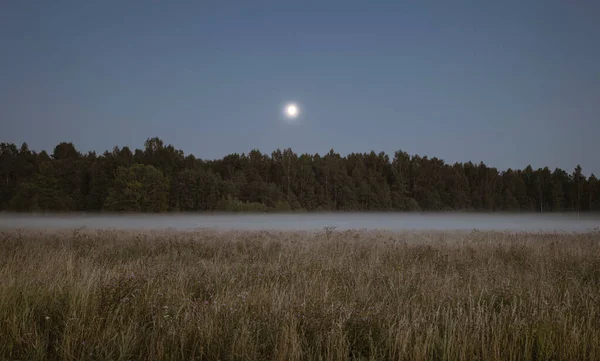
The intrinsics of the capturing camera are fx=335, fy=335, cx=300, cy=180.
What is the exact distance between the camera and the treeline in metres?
61.5

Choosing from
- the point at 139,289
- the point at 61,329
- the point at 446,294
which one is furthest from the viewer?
the point at 446,294

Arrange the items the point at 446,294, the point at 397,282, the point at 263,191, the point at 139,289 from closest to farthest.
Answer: the point at 139,289
the point at 446,294
the point at 397,282
the point at 263,191

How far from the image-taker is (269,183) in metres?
75.6

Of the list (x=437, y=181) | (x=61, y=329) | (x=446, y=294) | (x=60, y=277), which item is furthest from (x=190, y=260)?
(x=437, y=181)

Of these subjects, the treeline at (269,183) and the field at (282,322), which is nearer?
Result: the field at (282,322)

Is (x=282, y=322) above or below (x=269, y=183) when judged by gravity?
below

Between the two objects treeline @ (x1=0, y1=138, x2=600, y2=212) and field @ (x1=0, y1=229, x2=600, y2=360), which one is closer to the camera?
field @ (x1=0, y1=229, x2=600, y2=360)

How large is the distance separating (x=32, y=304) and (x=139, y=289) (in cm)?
146

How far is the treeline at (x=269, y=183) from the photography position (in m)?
61.5

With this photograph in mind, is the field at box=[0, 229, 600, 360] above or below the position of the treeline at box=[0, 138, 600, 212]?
below

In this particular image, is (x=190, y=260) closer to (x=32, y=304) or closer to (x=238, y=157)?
(x=32, y=304)

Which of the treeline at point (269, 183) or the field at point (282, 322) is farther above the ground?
the treeline at point (269, 183)

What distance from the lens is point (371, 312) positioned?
16.0 ft

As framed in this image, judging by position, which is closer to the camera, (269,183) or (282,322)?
(282,322)
